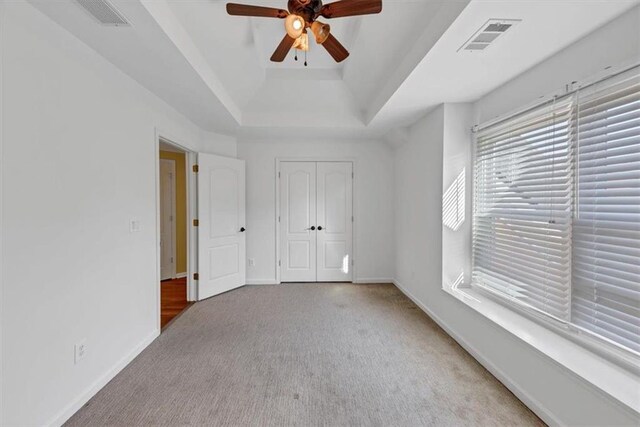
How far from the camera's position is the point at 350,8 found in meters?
1.67

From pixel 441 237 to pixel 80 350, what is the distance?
10.5 feet

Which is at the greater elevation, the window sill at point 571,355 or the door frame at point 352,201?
the door frame at point 352,201

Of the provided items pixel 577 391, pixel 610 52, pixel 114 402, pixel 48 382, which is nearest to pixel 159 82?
pixel 48 382

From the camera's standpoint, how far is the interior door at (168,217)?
490 centimetres

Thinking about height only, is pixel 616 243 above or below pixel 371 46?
below

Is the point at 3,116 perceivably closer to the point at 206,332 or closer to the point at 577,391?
the point at 206,332

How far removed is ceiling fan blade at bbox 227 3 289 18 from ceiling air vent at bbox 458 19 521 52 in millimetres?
1208

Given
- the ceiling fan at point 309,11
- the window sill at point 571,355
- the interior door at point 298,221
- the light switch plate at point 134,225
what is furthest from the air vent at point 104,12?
the window sill at point 571,355

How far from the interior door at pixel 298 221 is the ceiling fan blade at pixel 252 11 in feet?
9.08

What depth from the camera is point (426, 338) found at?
2709 mm

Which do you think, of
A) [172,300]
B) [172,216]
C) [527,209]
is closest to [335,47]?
[527,209]

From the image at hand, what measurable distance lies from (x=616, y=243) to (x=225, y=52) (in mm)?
3243

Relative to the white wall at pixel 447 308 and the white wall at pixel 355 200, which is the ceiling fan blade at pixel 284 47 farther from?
the white wall at pixel 355 200

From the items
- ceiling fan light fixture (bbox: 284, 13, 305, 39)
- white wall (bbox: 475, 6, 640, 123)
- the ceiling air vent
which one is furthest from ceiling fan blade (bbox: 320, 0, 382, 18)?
white wall (bbox: 475, 6, 640, 123)
